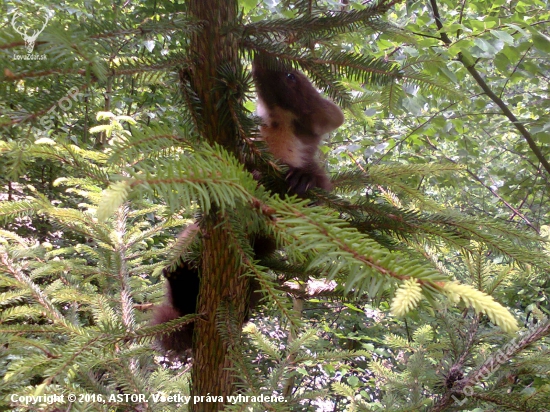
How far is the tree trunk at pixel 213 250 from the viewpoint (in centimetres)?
104

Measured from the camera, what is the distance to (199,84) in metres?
1.05

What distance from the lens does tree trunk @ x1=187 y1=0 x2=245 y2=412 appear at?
104 centimetres

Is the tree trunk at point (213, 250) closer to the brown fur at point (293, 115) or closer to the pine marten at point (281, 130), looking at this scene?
the pine marten at point (281, 130)

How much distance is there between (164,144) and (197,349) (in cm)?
62

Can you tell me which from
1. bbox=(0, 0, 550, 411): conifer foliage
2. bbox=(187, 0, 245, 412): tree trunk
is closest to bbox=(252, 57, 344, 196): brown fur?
bbox=(0, 0, 550, 411): conifer foliage

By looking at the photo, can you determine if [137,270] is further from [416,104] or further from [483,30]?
[483,30]

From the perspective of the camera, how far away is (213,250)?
3.58 ft

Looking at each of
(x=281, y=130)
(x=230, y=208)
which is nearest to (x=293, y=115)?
(x=281, y=130)

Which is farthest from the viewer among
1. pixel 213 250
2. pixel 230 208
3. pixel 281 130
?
pixel 281 130

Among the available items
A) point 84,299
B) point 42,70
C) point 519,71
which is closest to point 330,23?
point 42,70

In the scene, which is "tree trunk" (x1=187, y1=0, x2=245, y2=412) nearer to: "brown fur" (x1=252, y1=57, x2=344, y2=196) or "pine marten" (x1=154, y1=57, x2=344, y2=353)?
"pine marten" (x1=154, y1=57, x2=344, y2=353)

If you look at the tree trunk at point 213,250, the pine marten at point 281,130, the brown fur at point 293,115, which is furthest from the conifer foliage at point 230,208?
the brown fur at point 293,115

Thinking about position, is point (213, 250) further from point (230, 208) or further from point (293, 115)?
point (293, 115)

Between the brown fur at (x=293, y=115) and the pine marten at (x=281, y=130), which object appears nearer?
the pine marten at (x=281, y=130)
